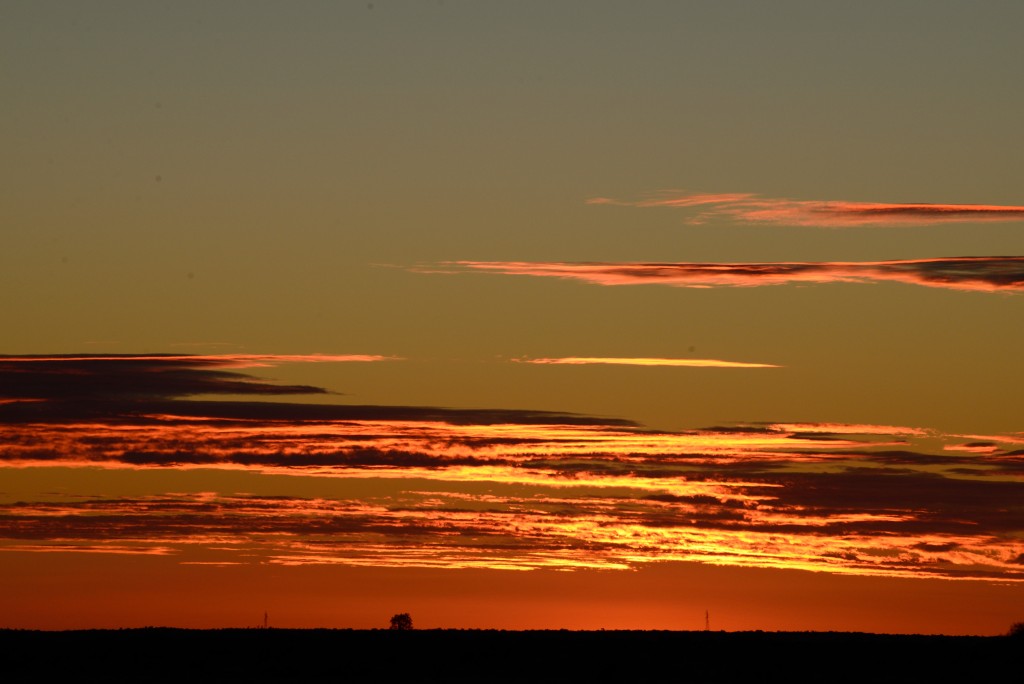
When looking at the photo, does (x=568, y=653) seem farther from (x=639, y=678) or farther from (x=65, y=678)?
(x=65, y=678)

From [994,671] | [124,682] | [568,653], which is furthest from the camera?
[568,653]

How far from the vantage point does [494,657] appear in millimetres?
82562

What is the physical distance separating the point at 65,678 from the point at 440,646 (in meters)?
21.7

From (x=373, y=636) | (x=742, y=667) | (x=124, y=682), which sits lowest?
(x=124, y=682)

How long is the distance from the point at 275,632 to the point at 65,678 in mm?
22931

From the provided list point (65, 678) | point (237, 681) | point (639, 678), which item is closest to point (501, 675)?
point (639, 678)

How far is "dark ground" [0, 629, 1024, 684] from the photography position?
74.2 metres

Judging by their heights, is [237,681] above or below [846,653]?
below

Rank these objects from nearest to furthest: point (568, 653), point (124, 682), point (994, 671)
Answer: point (124, 682), point (994, 671), point (568, 653)

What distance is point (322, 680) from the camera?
7112 cm

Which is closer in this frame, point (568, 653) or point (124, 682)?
point (124, 682)

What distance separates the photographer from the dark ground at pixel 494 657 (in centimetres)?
7419

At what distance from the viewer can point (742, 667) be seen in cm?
7925

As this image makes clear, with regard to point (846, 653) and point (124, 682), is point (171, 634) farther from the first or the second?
point (846, 653)
